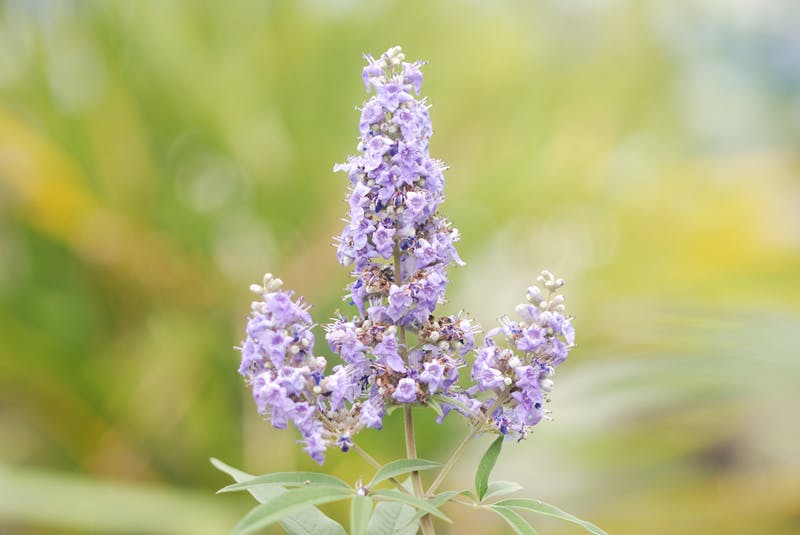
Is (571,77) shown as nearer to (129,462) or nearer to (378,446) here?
(378,446)

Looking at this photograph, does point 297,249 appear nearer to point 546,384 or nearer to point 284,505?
point 546,384

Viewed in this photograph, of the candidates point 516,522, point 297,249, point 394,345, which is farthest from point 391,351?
point 297,249

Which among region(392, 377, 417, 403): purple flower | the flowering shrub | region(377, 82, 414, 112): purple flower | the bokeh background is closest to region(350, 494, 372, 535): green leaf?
the flowering shrub

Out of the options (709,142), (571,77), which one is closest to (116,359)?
(571,77)

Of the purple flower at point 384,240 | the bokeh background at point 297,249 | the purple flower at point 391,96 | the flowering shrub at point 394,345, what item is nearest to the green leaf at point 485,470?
the flowering shrub at point 394,345

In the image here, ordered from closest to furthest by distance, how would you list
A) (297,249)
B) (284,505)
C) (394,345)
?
A: (284,505), (394,345), (297,249)

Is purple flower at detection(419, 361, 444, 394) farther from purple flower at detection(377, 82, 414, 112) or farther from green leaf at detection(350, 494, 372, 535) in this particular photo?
purple flower at detection(377, 82, 414, 112)
